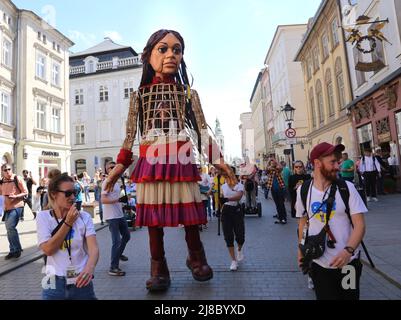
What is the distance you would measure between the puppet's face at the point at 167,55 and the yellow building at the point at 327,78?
16.2 meters

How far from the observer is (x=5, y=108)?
19.5 metres

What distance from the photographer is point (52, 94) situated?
76.5 ft

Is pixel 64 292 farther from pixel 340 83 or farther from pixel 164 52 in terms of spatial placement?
pixel 340 83

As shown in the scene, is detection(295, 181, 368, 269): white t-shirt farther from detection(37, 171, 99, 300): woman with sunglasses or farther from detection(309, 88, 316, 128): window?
detection(309, 88, 316, 128): window

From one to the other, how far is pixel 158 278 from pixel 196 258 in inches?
19.0

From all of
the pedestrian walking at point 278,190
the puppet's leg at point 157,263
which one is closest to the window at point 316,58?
the pedestrian walking at point 278,190

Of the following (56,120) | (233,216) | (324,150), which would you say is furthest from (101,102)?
(324,150)

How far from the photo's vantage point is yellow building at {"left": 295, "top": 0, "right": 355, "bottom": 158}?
18.4 meters

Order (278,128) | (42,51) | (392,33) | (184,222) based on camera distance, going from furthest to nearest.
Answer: (278,128) < (42,51) < (392,33) < (184,222)

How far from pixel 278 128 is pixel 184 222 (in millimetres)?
38338

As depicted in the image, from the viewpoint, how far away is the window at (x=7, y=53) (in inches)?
758

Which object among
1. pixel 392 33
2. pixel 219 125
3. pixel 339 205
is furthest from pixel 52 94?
pixel 219 125

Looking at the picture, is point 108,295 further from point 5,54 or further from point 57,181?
point 5,54

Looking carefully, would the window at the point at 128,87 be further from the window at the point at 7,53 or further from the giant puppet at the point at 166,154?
the giant puppet at the point at 166,154
